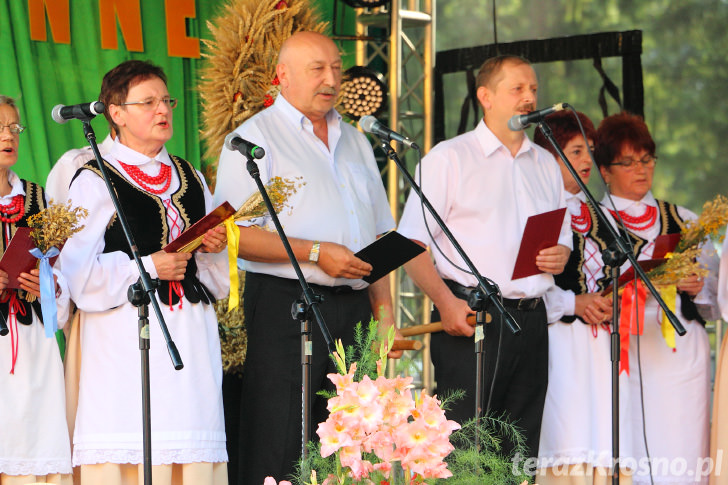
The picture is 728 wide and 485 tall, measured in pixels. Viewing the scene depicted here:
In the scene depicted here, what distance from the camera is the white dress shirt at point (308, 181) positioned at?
3893mm

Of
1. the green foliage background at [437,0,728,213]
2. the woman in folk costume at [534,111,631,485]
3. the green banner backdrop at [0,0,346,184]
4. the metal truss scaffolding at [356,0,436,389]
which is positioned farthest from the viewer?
the green foliage background at [437,0,728,213]

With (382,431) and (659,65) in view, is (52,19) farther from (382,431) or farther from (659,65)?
(659,65)

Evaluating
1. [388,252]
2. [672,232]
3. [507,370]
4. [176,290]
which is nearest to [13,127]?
[176,290]

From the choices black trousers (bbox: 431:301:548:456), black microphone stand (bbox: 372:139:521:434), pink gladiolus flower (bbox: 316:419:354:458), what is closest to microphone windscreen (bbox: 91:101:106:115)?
black microphone stand (bbox: 372:139:521:434)

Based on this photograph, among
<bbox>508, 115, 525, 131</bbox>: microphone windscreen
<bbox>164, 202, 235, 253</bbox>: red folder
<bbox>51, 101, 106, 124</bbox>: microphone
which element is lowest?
<bbox>164, 202, 235, 253</bbox>: red folder

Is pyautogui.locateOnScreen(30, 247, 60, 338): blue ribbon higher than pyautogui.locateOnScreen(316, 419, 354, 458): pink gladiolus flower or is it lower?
higher

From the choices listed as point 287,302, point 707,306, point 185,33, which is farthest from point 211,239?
point 707,306

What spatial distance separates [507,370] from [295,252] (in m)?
1.03

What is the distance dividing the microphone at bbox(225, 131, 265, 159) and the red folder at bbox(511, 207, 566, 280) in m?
1.24

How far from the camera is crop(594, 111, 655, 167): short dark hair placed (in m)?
5.06

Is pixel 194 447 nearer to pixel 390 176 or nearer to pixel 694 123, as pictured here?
pixel 390 176

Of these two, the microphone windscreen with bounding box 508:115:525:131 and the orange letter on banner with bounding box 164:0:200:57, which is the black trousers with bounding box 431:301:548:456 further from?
the orange letter on banner with bounding box 164:0:200:57

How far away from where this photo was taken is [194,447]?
138 inches

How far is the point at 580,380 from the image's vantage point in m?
4.55
